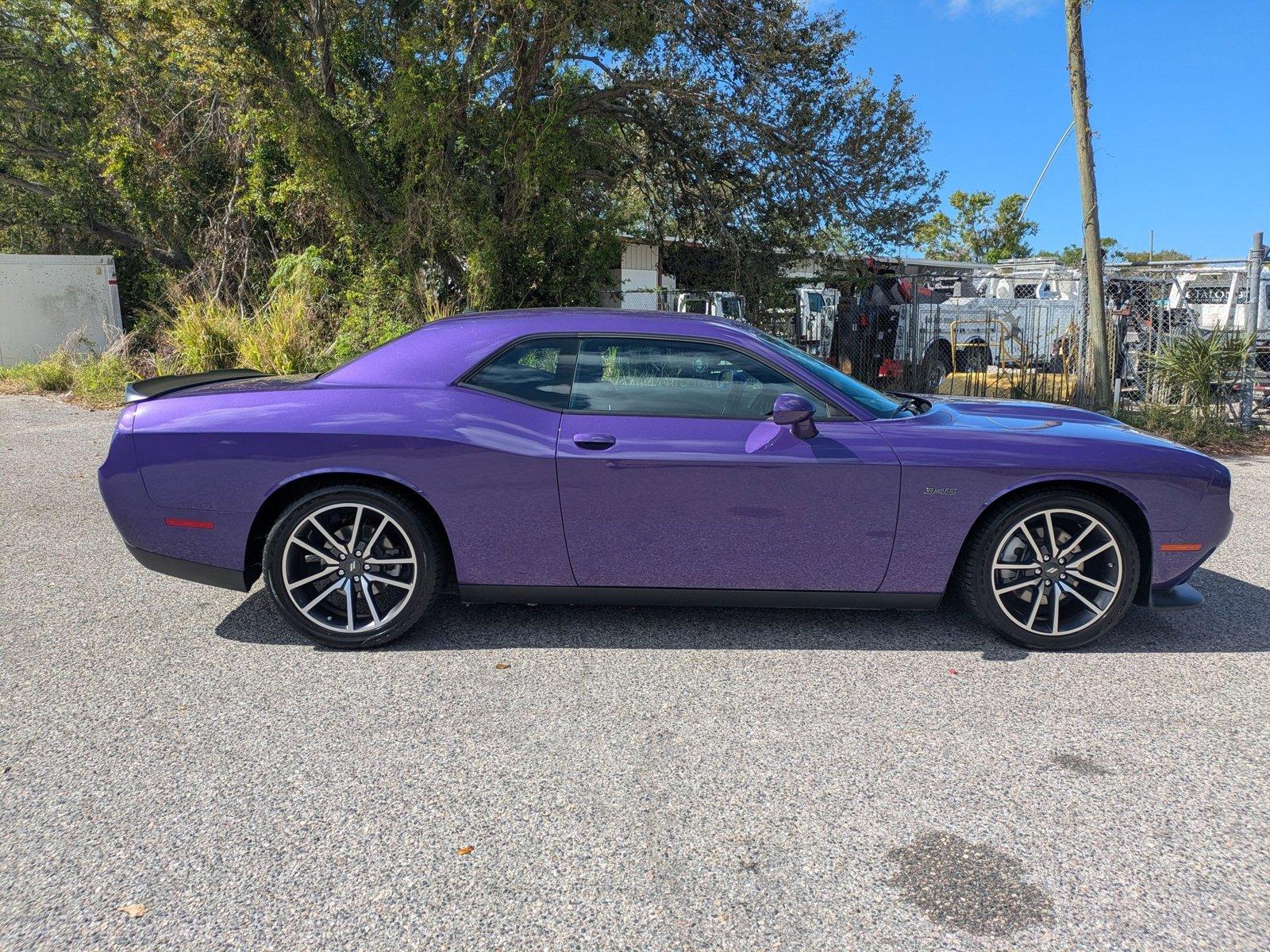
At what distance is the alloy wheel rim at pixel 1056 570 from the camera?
12.8 feet

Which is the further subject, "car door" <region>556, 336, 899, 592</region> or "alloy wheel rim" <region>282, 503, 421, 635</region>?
"alloy wheel rim" <region>282, 503, 421, 635</region>

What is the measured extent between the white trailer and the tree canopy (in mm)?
2388

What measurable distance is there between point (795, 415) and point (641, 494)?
2.41ft

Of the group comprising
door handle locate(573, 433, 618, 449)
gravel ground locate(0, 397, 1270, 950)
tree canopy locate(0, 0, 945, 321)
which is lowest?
gravel ground locate(0, 397, 1270, 950)

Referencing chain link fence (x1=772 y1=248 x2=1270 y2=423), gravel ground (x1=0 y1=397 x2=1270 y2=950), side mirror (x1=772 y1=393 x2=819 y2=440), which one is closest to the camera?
gravel ground (x1=0 y1=397 x2=1270 y2=950)

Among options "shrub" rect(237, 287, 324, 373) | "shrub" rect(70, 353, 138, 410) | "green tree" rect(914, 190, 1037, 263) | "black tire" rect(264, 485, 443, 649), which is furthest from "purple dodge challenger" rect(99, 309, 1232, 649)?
"green tree" rect(914, 190, 1037, 263)

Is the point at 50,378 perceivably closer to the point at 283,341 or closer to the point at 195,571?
the point at 283,341

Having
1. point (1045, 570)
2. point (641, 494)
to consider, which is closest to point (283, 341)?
point (641, 494)

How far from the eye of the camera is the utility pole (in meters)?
11.3

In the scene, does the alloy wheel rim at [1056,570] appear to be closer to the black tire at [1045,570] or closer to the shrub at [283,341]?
the black tire at [1045,570]

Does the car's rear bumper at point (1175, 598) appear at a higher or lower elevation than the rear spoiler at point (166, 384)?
lower

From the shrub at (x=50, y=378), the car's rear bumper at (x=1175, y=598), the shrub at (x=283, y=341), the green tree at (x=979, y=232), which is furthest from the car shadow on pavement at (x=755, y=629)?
the green tree at (x=979, y=232)

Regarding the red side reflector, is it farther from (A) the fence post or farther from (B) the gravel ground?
(A) the fence post

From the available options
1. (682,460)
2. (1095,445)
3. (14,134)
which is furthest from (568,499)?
(14,134)
